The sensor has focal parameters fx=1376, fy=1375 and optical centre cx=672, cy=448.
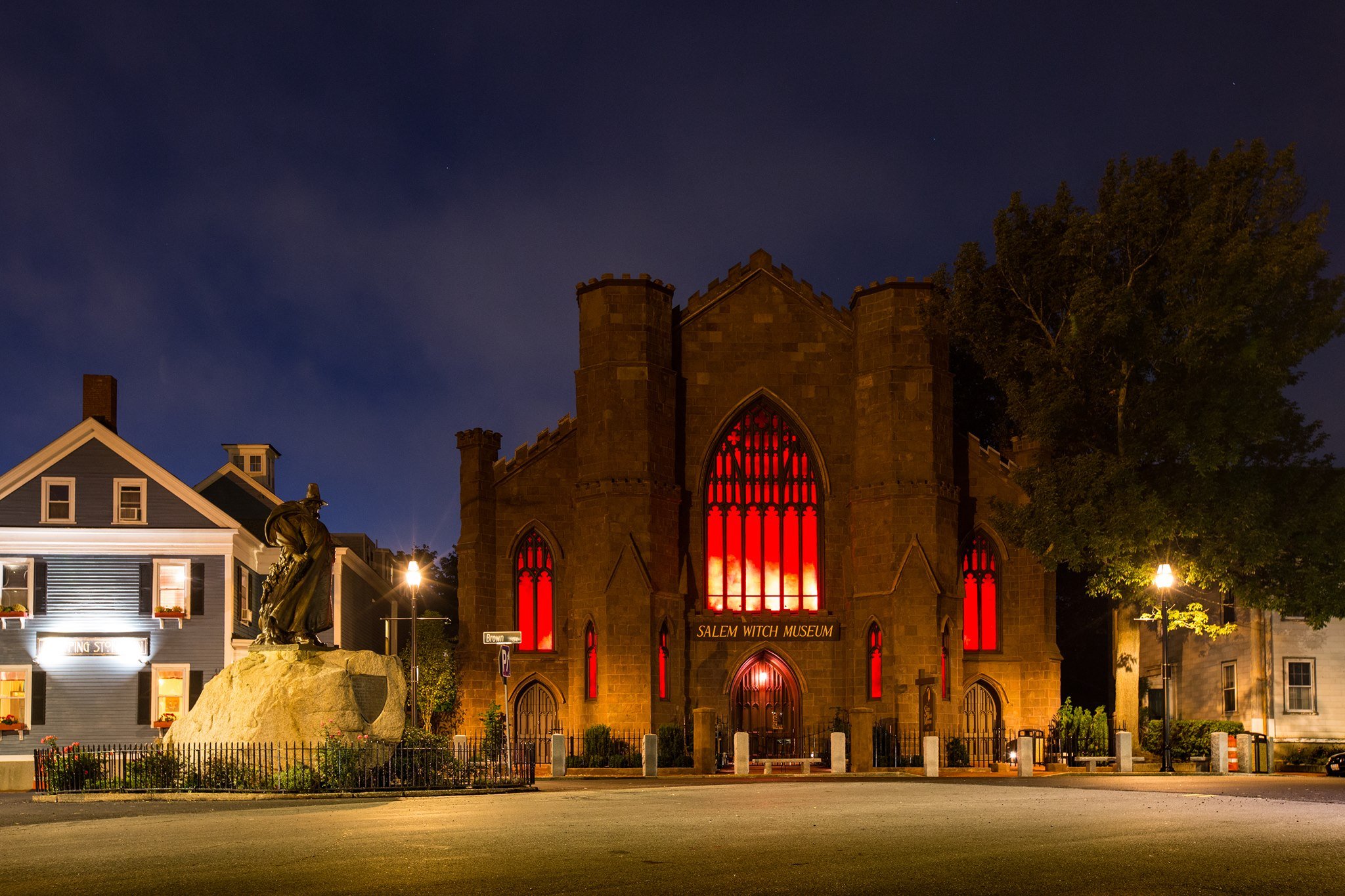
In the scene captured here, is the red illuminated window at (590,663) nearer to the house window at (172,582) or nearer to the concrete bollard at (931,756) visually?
the concrete bollard at (931,756)

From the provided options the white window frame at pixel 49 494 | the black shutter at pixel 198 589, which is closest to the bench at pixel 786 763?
the black shutter at pixel 198 589

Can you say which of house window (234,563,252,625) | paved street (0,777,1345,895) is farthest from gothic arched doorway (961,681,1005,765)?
house window (234,563,252,625)

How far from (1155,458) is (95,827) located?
2644 centimetres

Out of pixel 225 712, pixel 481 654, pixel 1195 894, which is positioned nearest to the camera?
pixel 1195 894

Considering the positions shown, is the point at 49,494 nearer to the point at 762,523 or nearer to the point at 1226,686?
the point at 762,523

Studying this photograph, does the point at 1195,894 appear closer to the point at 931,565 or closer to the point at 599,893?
the point at 599,893

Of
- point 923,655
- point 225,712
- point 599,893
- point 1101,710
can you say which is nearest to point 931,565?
point 923,655

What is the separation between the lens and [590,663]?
130ft

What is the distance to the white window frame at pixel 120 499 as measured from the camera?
36.6m

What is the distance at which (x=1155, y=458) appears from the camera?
113 ft

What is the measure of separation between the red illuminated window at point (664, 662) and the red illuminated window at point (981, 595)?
359 inches

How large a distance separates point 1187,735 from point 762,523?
1356 centimetres

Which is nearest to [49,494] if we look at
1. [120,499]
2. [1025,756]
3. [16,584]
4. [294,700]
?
[120,499]

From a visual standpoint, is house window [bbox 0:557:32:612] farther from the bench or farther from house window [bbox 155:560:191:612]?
the bench
